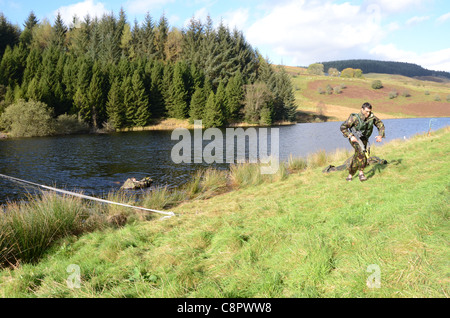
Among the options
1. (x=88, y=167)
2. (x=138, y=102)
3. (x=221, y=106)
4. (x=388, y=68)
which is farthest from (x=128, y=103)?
(x=388, y=68)

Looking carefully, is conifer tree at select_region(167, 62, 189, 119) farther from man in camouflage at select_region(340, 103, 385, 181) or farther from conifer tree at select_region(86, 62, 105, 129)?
man in camouflage at select_region(340, 103, 385, 181)

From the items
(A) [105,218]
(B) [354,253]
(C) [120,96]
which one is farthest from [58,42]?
(B) [354,253]

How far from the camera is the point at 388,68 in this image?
185 m

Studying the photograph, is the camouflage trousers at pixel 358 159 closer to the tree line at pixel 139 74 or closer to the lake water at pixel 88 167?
the lake water at pixel 88 167

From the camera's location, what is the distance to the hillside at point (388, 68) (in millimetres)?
178375

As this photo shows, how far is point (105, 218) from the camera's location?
7602mm

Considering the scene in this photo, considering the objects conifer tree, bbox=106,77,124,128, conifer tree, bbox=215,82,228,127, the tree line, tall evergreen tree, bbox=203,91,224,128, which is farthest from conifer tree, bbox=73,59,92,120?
conifer tree, bbox=215,82,228,127

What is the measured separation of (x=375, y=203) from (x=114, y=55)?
74.3 meters

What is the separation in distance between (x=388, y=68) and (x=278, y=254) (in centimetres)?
21326

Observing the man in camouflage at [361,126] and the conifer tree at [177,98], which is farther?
the conifer tree at [177,98]

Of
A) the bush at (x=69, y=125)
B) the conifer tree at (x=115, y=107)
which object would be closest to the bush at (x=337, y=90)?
the conifer tree at (x=115, y=107)

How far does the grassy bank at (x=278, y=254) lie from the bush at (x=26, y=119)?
126ft

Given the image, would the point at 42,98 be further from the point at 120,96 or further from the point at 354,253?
the point at 354,253

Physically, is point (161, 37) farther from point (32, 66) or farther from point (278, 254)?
point (278, 254)
